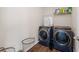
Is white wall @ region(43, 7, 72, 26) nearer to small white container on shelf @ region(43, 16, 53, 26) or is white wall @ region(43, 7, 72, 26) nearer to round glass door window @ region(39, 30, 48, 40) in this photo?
small white container on shelf @ region(43, 16, 53, 26)

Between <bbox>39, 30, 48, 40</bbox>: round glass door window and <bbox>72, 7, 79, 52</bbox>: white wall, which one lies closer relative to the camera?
<bbox>72, 7, 79, 52</bbox>: white wall

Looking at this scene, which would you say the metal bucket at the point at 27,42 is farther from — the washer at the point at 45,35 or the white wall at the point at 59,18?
the white wall at the point at 59,18

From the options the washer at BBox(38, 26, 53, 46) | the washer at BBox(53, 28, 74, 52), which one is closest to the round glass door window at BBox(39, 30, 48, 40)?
the washer at BBox(38, 26, 53, 46)

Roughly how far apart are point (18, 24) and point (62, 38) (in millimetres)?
550

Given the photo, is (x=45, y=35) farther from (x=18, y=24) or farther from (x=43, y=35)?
(x=18, y=24)

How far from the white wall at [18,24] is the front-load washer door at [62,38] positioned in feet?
0.82

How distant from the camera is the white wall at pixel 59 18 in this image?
1184mm

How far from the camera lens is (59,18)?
121 centimetres

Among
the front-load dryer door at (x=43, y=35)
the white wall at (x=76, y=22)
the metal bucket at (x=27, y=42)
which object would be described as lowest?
the metal bucket at (x=27, y=42)

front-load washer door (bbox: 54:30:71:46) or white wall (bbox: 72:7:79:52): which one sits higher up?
white wall (bbox: 72:7:79:52)

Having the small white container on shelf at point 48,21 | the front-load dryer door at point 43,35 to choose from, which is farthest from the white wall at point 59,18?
the front-load dryer door at point 43,35

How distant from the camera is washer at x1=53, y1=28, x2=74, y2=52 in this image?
119 cm
